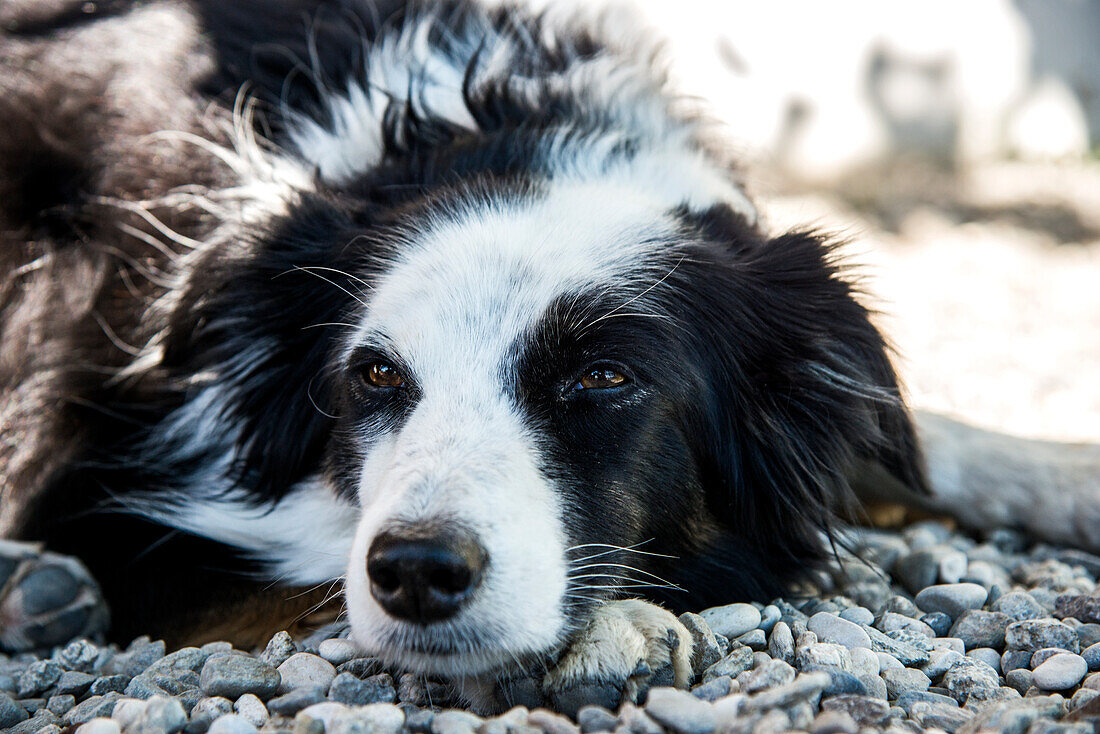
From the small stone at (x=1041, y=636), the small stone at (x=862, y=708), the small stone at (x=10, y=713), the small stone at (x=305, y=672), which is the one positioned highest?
the small stone at (x=862, y=708)

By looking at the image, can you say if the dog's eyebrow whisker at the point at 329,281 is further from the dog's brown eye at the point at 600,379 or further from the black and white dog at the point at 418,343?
the dog's brown eye at the point at 600,379

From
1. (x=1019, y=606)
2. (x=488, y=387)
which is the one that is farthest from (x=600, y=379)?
(x=1019, y=606)

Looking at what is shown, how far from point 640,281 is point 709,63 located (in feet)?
17.0

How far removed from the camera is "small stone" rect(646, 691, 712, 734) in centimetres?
169

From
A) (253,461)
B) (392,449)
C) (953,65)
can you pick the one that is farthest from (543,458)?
(953,65)

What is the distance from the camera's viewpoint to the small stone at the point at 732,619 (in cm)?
229

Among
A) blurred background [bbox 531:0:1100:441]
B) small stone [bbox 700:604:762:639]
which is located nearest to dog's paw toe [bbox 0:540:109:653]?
small stone [bbox 700:604:762:639]

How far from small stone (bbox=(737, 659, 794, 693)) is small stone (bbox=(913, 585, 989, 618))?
2.40ft

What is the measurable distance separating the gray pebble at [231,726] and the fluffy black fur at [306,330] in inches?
28.8

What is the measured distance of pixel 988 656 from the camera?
88.7 inches

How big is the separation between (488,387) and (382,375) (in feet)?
0.99

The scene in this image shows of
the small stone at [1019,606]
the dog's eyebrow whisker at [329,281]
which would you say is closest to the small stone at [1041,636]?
the small stone at [1019,606]

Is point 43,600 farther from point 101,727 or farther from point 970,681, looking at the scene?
point 970,681

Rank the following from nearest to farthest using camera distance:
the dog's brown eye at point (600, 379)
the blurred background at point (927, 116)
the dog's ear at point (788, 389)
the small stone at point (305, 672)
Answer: the small stone at point (305, 672) → the dog's brown eye at point (600, 379) → the dog's ear at point (788, 389) → the blurred background at point (927, 116)
